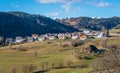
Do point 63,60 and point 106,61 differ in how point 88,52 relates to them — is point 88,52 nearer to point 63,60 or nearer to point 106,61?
point 63,60

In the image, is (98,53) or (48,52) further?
(48,52)

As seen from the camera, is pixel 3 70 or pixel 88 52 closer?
pixel 3 70

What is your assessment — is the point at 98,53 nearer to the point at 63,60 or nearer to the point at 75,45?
the point at 63,60

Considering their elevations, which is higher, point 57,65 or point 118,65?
point 118,65

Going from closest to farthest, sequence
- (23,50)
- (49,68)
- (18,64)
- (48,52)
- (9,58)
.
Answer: (49,68) < (18,64) < (9,58) < (48,52) < (23,50)

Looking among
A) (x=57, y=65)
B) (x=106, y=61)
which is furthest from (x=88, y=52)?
(x=106, y=61)

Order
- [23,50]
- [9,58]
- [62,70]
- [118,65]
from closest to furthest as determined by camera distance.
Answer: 1. [118,65]
2. [62,70]
3. [9,58]
4. [23,50]

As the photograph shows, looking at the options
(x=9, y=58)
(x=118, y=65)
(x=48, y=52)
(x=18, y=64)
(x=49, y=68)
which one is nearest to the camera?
(x=118, y=65)

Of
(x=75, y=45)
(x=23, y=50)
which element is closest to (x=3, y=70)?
(x=23, y=50)

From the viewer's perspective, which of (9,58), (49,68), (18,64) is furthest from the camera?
(9,58)

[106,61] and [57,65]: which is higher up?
[106,61]
